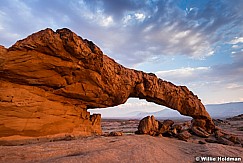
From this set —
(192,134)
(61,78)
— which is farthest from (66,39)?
(192,134)

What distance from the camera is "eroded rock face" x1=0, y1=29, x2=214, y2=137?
10508 millimetres

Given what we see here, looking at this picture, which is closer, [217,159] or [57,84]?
[217,159]

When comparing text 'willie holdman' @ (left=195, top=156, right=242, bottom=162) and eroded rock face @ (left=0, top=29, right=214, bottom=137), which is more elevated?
eroded rock face @ (left=0, top=29, right=214, bottom=137)

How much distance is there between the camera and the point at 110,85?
14977 millimetres

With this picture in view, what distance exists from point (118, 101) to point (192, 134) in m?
7.84

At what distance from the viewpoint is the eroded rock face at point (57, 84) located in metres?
10.5

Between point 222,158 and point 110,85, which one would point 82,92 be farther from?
point 222,158

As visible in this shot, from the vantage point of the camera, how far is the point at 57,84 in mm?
12383

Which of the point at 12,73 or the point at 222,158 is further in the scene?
the point at 12,73

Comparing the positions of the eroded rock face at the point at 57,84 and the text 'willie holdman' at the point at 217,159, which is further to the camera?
the eroded rock face at the point at 57,84

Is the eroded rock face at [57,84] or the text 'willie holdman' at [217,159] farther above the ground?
the eroded rock face at [57,84]

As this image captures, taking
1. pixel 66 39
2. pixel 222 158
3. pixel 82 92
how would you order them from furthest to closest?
pixel 82 92 → pixel 66 39 → pixel 222 158

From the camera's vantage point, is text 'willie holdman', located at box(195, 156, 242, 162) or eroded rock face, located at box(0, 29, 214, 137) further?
eroded rock face, located at box(0, 29, 214, 137)

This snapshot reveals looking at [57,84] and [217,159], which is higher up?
[57,84]
